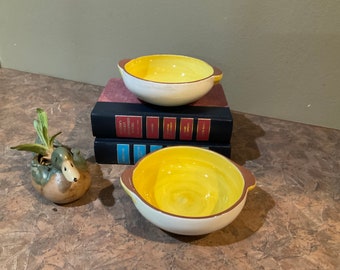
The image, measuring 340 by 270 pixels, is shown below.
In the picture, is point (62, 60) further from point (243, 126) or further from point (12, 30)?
point (243, 126)

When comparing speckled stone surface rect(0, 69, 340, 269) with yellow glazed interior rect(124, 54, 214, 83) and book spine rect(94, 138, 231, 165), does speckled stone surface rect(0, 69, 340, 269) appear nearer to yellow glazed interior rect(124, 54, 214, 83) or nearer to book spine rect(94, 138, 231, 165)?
→ book spine rect(94, 138, 231, 165)

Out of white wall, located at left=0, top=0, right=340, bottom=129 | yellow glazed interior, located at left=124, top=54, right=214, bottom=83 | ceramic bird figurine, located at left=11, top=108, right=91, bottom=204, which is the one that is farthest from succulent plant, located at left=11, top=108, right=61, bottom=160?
white wall, located at left=0, top=0, right=340, bottom=129

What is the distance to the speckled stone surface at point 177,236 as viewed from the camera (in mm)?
442

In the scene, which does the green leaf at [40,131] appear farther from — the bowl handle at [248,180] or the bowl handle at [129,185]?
the bowl handle at [248,180]

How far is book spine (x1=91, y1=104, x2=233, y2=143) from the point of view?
22.8 inches

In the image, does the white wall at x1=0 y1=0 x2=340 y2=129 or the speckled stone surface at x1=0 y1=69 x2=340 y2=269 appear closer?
the speckled stone surface at x1=0 y1=69 x2=340 y2=269

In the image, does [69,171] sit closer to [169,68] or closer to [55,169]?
[55,169]

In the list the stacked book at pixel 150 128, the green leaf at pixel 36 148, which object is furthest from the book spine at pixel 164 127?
the green leaf at pixel 36 148

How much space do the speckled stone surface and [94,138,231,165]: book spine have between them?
24 millimetres

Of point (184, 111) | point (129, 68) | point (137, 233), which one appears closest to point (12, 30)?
point (129, 68)

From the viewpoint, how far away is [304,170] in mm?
624

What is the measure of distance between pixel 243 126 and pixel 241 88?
89mm

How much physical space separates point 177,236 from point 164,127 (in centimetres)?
19

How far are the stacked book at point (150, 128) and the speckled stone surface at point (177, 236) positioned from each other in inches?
1.7
